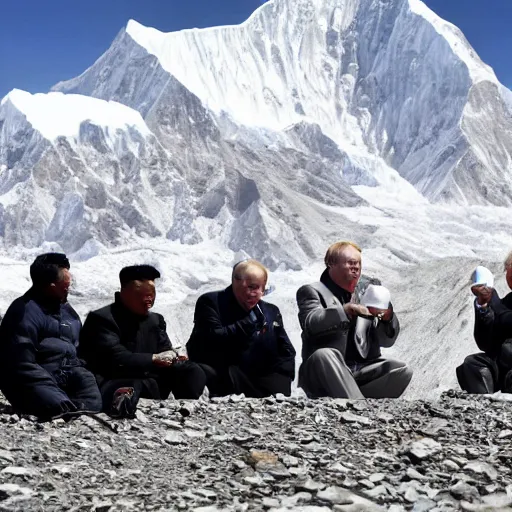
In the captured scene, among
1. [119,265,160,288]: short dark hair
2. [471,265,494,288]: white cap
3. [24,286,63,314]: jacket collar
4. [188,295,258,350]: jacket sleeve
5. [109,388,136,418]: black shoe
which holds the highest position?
[471,265,494,288]: white cap

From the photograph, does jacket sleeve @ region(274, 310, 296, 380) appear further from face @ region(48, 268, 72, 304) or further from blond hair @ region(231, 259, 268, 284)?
face @ region(48, 268, 72, 304)

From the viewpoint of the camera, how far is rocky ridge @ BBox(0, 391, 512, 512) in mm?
4105

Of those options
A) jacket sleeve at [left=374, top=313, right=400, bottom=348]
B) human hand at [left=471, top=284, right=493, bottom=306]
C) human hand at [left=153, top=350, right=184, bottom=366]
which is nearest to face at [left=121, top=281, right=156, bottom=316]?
human hand at [left=153, top=350, right=184, bottom=366]

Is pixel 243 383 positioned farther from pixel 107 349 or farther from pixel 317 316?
pixel 107 349

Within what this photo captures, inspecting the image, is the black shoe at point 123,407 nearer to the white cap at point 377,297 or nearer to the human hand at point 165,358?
the human hand at point 165,358

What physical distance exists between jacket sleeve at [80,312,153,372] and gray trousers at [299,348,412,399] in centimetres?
126

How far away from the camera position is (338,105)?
525ft

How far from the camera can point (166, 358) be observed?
20.1 ft

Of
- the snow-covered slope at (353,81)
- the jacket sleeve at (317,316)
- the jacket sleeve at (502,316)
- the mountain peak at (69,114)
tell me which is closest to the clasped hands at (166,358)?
the jacket sleeve at (317,316)

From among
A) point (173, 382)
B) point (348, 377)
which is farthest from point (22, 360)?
point (348, 377)

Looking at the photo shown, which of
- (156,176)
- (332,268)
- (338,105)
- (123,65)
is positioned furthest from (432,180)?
(332,268)

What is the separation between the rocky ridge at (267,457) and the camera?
4.11 m

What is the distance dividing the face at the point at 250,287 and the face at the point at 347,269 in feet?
1.93

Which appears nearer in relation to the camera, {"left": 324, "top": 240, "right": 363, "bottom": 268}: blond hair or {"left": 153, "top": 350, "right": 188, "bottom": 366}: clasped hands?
{"left": 153, "top": 350, "right": 188, "bottom": 366}: clasped hands
